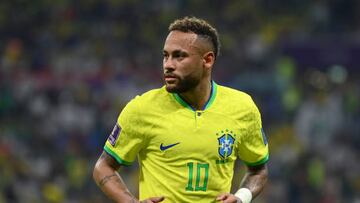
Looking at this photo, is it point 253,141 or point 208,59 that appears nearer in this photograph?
point 208,59

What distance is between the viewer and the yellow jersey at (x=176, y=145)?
541 cm

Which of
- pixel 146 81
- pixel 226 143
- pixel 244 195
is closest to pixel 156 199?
pixel 226 143

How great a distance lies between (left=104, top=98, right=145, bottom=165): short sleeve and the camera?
5398 mm

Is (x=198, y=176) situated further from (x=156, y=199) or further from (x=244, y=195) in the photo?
(x=244, y=195)

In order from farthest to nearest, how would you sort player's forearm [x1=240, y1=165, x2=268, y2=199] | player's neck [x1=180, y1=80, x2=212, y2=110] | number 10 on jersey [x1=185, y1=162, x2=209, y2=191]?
1. player's forearm [x1=240, y1=165, x2=268, y2=199]
2. player's neck [x1=180, y1=80, x2=212, y2=110]
3. number 10 on jersey [x1=185, y1=162, x2=209, y2=191]


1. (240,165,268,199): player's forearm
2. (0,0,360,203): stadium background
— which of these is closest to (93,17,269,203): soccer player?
(240,165,268,199): player's forearm

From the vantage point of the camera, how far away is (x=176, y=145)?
5.42 m

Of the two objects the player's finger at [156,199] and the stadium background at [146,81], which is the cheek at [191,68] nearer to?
the player's finger at [156,199]

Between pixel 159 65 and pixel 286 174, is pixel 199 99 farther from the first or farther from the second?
pixel 159 65

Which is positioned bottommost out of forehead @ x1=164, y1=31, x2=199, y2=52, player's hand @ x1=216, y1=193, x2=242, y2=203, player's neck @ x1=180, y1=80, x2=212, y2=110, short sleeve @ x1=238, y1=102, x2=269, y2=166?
player's hand @ x1=216, y1=193, x2=242, y2=203

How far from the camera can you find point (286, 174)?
46.1 feet

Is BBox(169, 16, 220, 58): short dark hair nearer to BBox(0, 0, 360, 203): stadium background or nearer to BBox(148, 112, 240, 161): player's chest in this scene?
BBox(148, 112, 240, 161): player's chest

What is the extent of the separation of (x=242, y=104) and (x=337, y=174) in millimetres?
9136

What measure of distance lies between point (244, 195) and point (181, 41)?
96 centimetres
